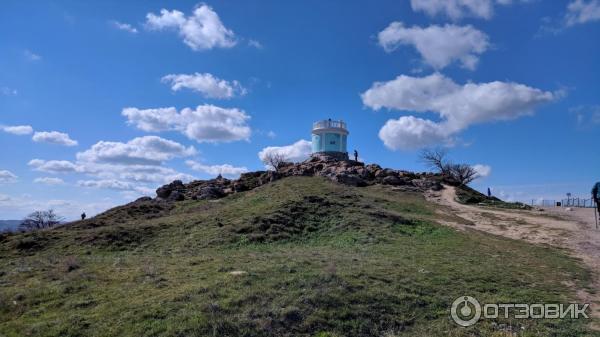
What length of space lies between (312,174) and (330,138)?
9776 millimetres

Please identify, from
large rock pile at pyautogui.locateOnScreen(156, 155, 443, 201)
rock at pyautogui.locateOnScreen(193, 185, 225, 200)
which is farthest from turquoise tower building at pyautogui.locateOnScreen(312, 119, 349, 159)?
rock at pyautogui.locateOnScreen(193, 185, 225, 200)

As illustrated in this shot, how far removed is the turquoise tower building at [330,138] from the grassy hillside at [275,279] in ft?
92.8

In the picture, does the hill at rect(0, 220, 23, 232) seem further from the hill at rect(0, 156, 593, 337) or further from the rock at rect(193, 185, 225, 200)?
the rock at rect(193, 185, 225, 200)

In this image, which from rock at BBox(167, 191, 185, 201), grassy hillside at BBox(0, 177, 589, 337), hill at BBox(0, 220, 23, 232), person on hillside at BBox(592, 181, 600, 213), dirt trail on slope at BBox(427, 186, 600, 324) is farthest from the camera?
rock at BBox(167, 191, 185, 201)

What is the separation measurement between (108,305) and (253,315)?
11.0 feet

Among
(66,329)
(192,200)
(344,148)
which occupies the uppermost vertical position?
(344,148)

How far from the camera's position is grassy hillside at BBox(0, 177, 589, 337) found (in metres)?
8.00

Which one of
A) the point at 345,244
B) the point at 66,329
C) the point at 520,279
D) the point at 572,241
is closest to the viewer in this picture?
the point at 66,329

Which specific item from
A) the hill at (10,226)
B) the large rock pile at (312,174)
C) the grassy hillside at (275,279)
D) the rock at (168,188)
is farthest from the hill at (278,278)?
the rock at (168,188)

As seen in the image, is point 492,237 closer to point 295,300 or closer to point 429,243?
point 429,243

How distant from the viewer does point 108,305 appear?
8734 millimetres

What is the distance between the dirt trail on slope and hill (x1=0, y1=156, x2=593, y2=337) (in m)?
1.24

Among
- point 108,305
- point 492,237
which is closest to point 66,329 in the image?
point 108,305

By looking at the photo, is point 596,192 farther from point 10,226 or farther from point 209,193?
point 10,226
